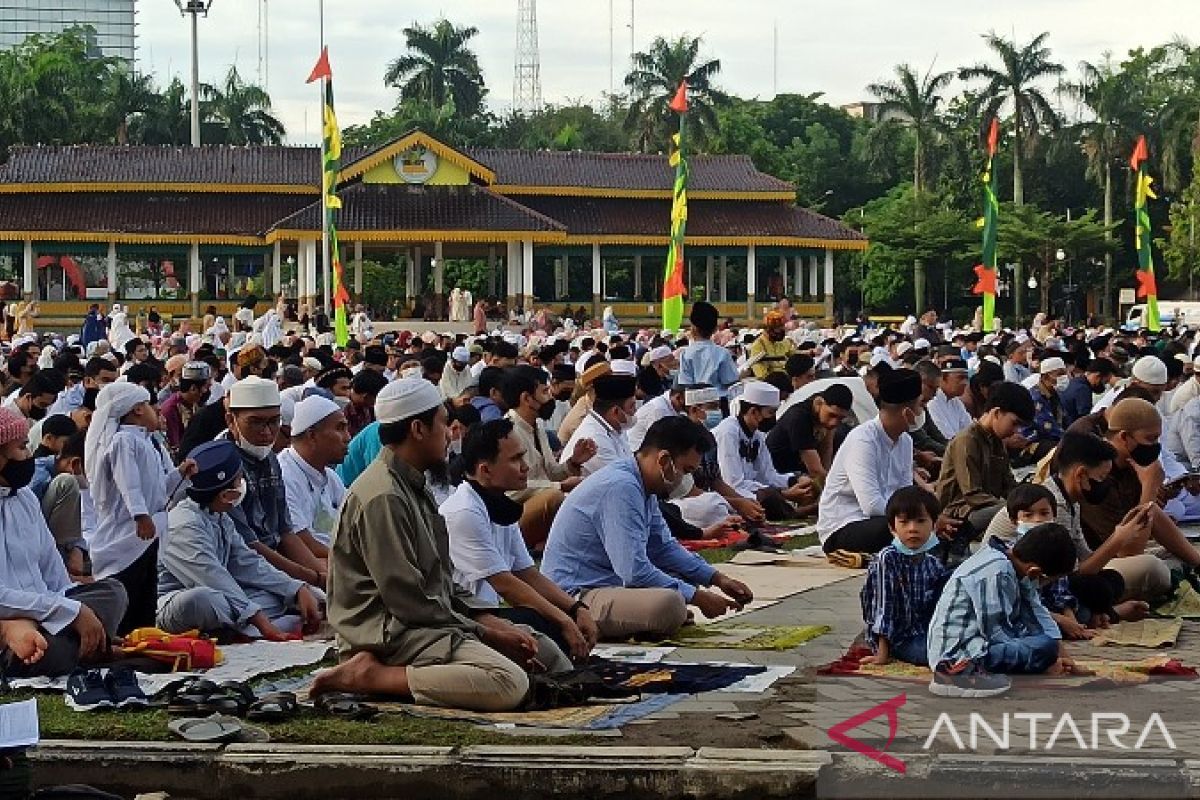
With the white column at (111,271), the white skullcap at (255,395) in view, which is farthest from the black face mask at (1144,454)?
the white column at (111,271)

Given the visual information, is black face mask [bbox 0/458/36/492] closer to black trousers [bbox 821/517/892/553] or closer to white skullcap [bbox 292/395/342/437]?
white skullcap [bbox 292/395/342/437]

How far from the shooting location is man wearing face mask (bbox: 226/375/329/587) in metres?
9.56

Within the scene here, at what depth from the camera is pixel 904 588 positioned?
8.30m

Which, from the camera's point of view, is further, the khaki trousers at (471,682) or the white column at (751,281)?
the white column at (751,281)

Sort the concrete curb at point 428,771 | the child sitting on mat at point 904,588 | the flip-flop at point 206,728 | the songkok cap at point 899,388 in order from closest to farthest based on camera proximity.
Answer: the concrete curb at point 428,771 → the flip-flop at point 206,728 → the child sitting on mat at point 904,588 → the songkok cap at point 899,388

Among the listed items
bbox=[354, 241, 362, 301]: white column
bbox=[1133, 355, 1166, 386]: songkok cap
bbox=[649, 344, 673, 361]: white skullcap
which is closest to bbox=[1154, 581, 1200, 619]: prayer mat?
bbox=[1133, 355, 1166, 386]: songkok cap

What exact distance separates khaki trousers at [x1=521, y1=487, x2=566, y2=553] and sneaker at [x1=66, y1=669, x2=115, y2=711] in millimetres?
4109

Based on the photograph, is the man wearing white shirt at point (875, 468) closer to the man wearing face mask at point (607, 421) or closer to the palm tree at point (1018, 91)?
the man wearing face mask at point (607, 421)

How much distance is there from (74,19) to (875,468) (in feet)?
490

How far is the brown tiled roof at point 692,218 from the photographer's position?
51.5 m

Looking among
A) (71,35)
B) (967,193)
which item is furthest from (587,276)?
(71,35)

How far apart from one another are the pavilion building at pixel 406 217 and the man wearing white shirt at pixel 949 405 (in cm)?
3153

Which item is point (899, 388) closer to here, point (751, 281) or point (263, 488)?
point (263, 488)

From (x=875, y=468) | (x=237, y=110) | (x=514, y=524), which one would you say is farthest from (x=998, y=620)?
(x=237, y=110)
